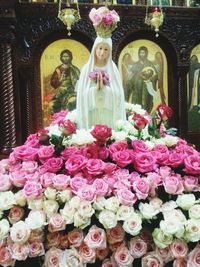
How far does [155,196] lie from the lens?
64.9 inches

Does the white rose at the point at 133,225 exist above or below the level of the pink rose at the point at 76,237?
above

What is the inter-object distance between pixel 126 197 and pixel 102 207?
94 millimetres

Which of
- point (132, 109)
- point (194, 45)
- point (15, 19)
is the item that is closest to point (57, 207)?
point (132, 109)

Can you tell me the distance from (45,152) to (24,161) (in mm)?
106

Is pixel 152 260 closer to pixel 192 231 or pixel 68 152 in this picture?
pixel 192 231

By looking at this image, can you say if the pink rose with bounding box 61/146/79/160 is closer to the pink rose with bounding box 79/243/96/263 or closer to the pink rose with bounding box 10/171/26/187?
the pink rose with bounding box 10/171/26/187

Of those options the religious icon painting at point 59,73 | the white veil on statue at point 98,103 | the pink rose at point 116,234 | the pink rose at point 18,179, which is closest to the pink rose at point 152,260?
the pink rose at point 116,234

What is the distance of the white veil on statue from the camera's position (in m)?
2.28

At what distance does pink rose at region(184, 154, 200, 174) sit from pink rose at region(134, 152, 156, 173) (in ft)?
0.43

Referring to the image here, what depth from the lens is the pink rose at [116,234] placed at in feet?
5.03

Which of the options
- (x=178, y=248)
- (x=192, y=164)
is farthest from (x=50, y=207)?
(x=192, y=164)

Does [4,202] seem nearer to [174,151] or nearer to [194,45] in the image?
[174,151]

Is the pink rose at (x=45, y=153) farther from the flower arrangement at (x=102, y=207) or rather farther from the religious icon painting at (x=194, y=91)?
the religious icon painting at (x=194, y=91)

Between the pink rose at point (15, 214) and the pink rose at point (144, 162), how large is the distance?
48 centimetres
